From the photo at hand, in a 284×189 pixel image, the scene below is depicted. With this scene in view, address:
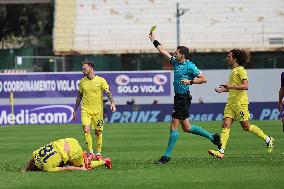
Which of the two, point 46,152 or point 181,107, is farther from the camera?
point 181,107

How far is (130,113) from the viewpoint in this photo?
38125 mm

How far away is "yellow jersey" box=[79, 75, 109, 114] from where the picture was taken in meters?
16.6

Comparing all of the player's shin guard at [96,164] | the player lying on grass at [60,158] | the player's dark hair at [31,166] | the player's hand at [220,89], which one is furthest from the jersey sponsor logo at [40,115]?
the player lying on grass at [60,158]

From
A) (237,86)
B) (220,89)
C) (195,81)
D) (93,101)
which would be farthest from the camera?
(93,101)

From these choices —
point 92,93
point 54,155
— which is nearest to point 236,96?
point 92,93

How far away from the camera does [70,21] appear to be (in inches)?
2032

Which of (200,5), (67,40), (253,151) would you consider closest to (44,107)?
(67,40)

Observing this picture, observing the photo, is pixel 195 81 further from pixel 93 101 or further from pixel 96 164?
pixel 93 101

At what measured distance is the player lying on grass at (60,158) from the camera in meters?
12.6

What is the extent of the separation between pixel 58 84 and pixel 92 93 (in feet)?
76.7

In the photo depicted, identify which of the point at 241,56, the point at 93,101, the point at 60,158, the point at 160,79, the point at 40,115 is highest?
the point at 241,56

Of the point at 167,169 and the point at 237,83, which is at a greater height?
→ the point at 237,83

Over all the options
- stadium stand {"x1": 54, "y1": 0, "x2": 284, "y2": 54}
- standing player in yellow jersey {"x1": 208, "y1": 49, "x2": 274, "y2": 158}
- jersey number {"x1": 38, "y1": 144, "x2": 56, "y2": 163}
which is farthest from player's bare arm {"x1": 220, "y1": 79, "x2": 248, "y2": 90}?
stadium stand {"x1": 54, "y1": 0, "x2": 284, "y2": 54}

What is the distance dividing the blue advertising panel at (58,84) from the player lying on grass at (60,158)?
86.6ft
